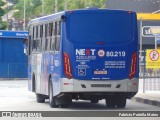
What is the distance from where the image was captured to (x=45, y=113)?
64.2 feet

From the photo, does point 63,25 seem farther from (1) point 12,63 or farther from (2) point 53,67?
(1) point 12,63

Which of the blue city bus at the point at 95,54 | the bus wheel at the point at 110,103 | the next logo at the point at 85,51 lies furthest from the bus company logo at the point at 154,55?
the next logo at the point at 85,51

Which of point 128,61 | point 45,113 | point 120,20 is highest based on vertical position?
point 120,20

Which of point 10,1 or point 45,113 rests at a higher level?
point 10,1

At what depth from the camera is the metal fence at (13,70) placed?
5175 cm

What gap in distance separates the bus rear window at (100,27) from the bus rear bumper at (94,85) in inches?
50.6

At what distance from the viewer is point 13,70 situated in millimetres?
52281

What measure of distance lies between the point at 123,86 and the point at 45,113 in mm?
2945

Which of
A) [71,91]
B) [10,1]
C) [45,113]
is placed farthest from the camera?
[10,1]

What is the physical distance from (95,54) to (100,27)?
0.88m

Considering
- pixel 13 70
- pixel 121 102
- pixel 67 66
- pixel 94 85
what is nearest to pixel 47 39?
pixel 67 66

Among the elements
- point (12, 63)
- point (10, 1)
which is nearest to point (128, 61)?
point (12, 63)

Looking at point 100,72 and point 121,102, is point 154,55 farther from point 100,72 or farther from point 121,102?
point 100,72

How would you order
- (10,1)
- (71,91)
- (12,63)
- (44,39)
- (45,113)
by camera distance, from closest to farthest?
1. (45,113)
2. (71,91)
3. (44,39)
4. (12,63)
5. (10,1)
